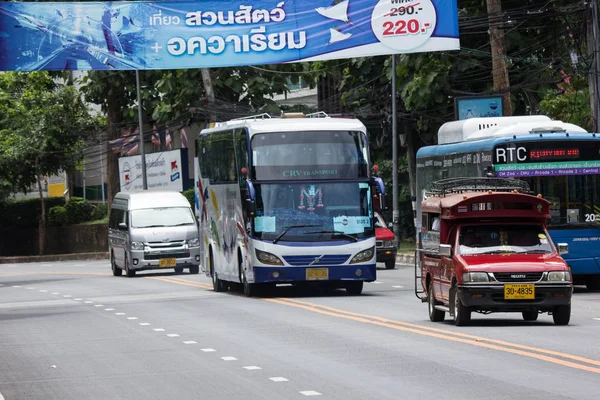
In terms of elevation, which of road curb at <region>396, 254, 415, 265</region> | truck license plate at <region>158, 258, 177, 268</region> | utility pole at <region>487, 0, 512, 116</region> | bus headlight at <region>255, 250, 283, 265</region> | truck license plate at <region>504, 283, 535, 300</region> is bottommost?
road curb at <region>396, 254, 415, 265</region>

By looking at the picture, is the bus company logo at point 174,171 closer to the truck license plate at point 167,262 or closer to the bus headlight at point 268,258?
the truck license plate at point 167,262

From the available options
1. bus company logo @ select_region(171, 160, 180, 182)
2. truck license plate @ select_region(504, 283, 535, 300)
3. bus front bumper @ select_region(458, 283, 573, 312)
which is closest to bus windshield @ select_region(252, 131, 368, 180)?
bus front bumper @ select_region(458, 283, 573, 312)

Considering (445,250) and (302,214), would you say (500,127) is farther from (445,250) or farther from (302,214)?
(445,250)

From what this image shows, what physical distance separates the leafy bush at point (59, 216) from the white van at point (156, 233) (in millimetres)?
28929

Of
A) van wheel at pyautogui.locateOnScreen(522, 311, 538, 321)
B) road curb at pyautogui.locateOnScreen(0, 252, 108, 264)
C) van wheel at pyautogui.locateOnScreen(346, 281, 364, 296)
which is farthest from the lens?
road curb at pyautogui.locateOnScreen(0, 252, 108, 264)

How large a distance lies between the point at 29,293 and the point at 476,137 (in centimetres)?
1215

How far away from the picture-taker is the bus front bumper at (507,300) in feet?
59.7

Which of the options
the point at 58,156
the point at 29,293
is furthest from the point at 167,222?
the point at 58,156

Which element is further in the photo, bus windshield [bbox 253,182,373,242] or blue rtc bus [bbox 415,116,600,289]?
bus windshield [bbox 253,182,373,242]

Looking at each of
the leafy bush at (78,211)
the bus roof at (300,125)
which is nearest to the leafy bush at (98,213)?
the leafy bush at (78,211)

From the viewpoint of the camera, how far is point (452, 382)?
12570 mm

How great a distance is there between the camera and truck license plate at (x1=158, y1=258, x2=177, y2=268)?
39469 mm

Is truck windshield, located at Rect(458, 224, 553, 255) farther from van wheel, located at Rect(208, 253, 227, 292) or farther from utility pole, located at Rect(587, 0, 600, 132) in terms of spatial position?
utility pole, located at Rect(587, 0, 600, 132)

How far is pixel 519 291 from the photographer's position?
18.2m
